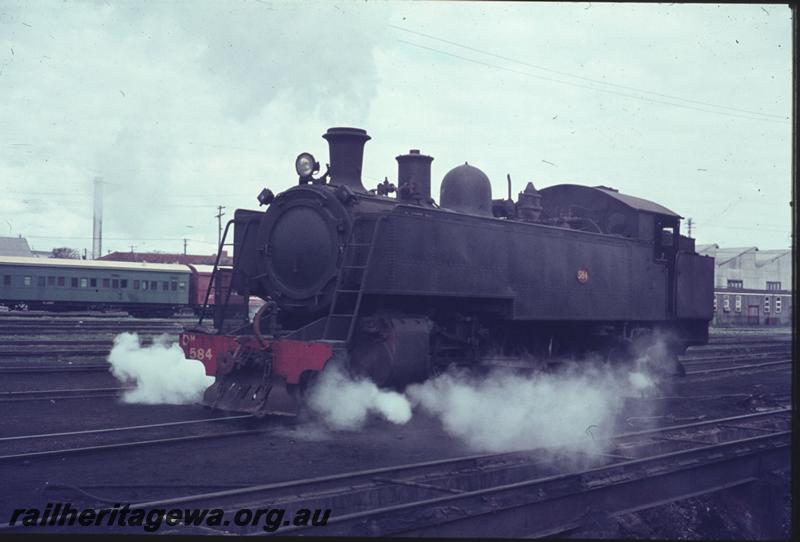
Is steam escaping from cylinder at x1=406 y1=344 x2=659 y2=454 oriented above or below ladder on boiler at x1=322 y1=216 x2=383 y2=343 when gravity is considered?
below

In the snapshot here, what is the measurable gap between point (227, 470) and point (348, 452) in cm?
139

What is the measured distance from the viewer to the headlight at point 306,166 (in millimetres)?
9500

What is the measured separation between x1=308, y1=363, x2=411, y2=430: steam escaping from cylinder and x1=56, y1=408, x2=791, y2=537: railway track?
1.96 meters

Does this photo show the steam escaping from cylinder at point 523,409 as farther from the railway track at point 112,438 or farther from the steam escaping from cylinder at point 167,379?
the steam escaping from cylinder at point 167,379

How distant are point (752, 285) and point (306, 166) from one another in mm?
50290

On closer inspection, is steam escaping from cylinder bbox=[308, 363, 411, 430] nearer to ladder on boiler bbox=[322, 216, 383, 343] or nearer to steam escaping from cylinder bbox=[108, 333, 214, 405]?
ladder on boiler bbox=[322, 216, 383, 343]

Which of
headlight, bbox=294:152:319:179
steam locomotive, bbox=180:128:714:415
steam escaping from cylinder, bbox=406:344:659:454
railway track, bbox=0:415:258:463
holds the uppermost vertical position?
headlight, bbox=294:152:319:179

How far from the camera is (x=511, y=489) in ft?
19.7

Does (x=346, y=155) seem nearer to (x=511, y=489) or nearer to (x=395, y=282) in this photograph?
(x=395, y=282)

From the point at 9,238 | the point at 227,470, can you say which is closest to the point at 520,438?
the point at 227,470

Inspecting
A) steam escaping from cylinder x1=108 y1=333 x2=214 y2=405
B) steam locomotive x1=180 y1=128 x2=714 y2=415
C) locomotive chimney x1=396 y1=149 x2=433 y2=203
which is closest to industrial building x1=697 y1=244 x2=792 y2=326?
steam locomotive x1=180 y1=128 x2=714 y2=415

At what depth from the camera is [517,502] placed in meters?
5.84

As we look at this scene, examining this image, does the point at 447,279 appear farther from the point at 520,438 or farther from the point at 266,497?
the point at 266,497

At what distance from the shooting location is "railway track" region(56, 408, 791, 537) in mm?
5277
